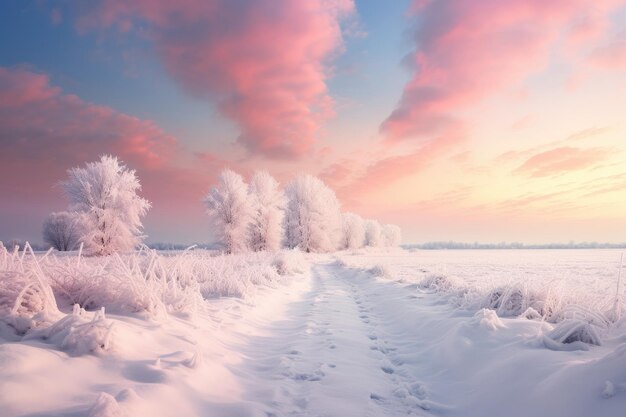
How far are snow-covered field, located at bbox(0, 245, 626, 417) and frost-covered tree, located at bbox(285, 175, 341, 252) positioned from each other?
3618 centimetres

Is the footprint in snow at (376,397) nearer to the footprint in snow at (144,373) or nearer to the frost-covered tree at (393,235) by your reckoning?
the footprint in snow at (144,373)

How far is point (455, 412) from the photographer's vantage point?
127 inches

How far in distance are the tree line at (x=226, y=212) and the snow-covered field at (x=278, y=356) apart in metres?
25.7

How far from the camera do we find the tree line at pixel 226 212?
26.7m

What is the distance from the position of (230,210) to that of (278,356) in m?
31.5

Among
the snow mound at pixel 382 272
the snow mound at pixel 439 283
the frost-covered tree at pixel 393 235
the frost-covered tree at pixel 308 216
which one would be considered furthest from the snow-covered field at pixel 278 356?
the frost-covered tree at pixel 393 235

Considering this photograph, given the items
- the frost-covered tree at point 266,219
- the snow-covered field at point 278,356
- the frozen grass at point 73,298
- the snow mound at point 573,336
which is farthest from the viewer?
the frost-covered tree at point 266,219

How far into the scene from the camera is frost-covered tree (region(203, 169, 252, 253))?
34250mm

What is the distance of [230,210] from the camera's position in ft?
114

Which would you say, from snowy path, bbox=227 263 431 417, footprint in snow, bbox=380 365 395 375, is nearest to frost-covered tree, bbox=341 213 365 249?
snowy path, bbox=227 263 431 417

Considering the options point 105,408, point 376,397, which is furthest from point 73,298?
point 376,397

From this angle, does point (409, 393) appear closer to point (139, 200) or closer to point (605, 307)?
point (605, 307)

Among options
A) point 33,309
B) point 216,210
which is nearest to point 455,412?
point 33,309

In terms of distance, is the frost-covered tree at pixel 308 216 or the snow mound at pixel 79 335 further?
the frost-covered tree at pixel 308 216
